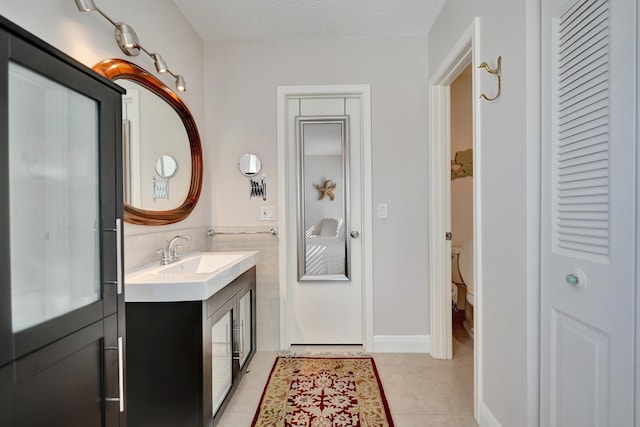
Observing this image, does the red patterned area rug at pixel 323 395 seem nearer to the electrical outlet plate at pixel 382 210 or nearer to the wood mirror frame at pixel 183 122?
the electrical outlet plate at pixel 382 210

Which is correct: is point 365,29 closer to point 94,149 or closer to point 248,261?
point 248,261

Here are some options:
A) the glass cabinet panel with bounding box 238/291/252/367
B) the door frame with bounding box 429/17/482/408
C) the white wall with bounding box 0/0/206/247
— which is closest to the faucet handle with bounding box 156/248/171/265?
the white wall with bounding box 0/0/206/247

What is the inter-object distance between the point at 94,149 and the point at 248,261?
1.18 meters

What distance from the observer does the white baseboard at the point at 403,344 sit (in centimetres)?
248

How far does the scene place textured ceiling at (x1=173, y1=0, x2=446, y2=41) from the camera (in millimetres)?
2078

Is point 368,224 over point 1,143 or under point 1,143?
under

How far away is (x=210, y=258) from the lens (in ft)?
6.82

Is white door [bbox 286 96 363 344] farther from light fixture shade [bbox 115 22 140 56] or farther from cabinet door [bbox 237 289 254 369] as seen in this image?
light fixture shade [bbox 115 22 140 56]

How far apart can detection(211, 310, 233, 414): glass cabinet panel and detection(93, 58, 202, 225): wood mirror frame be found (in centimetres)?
69

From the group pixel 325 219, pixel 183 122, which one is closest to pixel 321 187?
pixel 325 219

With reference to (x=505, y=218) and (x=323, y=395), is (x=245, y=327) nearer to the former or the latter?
(x=323, y=395)

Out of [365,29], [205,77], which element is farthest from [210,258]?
[365,29]

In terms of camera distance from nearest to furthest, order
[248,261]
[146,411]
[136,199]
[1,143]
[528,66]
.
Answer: [1,143], [528,66], [146,411], [136,199], [248,261]

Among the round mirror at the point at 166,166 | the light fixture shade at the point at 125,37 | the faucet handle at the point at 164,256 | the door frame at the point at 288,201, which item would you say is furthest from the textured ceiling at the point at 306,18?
the faucet handle at the point at 164,256
